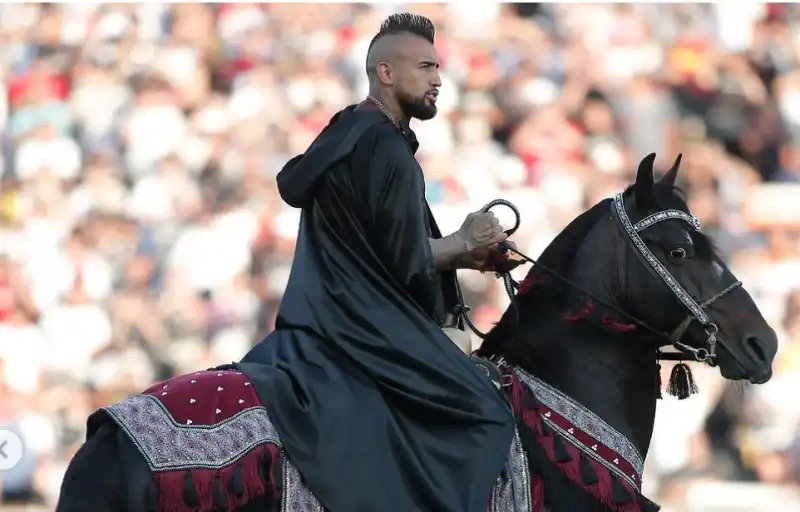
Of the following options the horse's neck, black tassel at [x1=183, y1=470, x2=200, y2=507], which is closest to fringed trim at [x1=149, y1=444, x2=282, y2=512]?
black tassel at [x1=183, y1=470, x2=200, y2=507]

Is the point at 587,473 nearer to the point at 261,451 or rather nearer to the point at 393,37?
the point at 261,451

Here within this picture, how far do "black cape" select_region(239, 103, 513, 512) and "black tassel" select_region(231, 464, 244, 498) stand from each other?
13 cm

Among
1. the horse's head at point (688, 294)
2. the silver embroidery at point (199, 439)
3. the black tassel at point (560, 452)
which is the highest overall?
the horse's head at point (688, 294)

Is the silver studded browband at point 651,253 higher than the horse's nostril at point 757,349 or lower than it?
higher

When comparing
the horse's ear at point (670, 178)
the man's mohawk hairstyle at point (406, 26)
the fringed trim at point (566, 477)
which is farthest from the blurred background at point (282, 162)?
the fringed trim at point (566, 477)

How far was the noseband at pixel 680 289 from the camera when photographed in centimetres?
304

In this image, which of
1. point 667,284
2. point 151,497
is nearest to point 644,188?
point 667,284

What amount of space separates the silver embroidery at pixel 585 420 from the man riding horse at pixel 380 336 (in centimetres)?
17

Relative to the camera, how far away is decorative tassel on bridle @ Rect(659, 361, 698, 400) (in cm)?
322

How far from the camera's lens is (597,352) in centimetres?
311

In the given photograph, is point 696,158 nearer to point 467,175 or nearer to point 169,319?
point 467,175

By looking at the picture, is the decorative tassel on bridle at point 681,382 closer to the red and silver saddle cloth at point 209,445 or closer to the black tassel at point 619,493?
Result: the black tassel at point 619,493

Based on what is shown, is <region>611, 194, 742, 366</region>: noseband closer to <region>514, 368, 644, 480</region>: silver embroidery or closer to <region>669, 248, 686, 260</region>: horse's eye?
<region>669, 248, 686, 260</region>: horse's eye

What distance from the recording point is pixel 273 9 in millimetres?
7539
